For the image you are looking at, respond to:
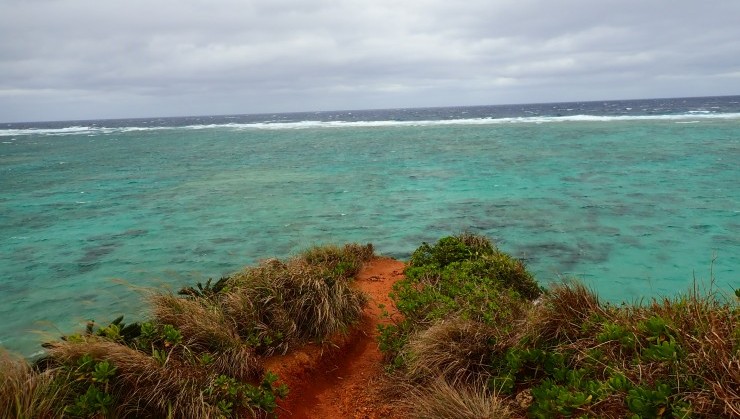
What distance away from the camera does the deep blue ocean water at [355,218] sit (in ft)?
33.7

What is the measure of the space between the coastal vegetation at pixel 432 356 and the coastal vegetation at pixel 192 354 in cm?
1

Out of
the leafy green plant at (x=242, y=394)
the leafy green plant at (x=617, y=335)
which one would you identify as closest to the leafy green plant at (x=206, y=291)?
the leafy green plant at (x=242, y=394)

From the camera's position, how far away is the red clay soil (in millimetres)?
4957

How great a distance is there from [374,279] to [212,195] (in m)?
14.7

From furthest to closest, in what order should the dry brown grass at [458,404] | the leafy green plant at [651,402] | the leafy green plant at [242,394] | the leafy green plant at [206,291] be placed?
the leafy green plant at [206,291] → the leafy green plant at [242,394] → the dry brown grass at [458,404] → the leafy green plant at [651,402]

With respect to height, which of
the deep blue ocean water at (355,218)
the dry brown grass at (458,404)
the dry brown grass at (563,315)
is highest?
the dry brown grass at (563,315)

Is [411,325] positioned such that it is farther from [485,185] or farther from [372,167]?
[372,167]

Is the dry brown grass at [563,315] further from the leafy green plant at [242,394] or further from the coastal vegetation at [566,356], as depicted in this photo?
the leafy green plant at [242,394]

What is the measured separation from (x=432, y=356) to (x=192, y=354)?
2.39 metres

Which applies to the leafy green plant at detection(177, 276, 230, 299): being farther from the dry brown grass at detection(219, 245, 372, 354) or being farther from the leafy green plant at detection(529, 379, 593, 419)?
the leafy green plant at detection(529, 379, 593, 419)

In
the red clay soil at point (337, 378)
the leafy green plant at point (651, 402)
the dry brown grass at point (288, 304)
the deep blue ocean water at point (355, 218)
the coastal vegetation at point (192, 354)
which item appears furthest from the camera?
the deep blue ocean water at point (355, 218)

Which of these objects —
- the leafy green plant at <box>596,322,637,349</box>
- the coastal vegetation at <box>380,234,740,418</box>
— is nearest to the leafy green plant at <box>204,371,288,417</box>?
the coastal vegetation at <box>380,234,740,418</box>

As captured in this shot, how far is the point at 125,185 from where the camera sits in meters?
25.4

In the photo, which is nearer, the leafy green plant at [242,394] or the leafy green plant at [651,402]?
the leafy green plant at [651,402]
